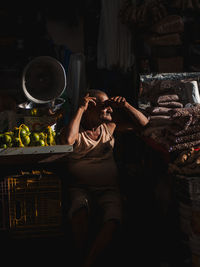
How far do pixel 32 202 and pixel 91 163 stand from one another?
55 centimetres

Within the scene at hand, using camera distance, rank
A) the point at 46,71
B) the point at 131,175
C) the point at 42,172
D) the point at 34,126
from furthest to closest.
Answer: the point at 131,175
the point at 46,71
the point at 34,126
the point at 42,172

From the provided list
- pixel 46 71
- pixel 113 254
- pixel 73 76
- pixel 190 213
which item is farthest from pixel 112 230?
pixel 73 76

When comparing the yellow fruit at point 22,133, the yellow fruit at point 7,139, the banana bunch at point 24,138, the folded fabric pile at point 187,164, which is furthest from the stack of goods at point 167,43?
the yellow fruit at point 7,139

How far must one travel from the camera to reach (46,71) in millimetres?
2654

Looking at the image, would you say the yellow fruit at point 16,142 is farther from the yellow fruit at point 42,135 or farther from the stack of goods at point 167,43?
the stack of goods at point 167,43

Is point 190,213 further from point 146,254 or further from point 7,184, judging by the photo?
point 7,184

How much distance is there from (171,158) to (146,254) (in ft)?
2.61

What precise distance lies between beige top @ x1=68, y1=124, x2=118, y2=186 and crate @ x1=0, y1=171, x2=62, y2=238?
29 centimetres

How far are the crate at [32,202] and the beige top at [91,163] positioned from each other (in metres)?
0.29

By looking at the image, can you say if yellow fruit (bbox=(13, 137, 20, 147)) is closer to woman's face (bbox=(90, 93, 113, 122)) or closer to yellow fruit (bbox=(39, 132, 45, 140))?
yellow fruit (bbox=(39, 132, 45, 140))

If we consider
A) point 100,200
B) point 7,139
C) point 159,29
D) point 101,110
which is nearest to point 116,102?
point 101,110

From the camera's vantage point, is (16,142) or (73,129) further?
(73,129)

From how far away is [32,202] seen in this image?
2277 millimetres

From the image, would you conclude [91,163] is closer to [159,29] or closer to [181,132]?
[181,132]
